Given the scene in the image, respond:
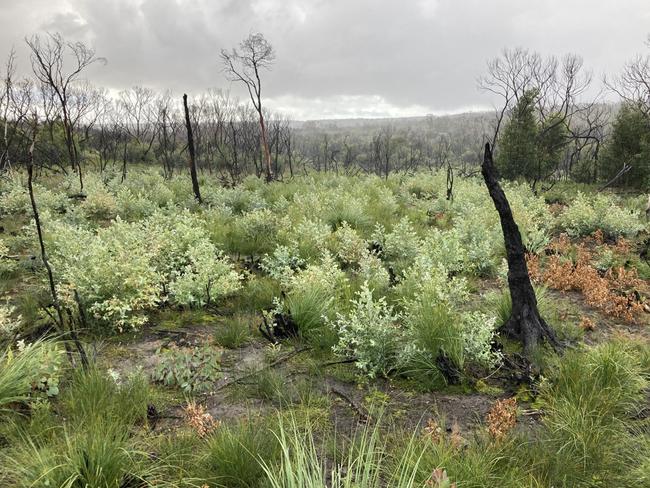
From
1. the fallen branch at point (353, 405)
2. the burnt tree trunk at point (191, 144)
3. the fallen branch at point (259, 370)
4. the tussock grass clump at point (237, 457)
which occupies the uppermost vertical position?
the burnt tree trunk at point (191, 144)

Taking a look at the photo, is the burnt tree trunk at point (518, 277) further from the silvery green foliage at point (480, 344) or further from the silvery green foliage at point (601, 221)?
the silvery green foliage at point (601, 221)

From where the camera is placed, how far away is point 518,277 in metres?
4.73

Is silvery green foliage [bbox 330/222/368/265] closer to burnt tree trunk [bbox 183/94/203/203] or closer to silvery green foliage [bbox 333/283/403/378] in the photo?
silvery green foliage [bbox 333/283/403/378]

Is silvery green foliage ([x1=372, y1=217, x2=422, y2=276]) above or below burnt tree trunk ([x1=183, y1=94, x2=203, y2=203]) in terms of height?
below

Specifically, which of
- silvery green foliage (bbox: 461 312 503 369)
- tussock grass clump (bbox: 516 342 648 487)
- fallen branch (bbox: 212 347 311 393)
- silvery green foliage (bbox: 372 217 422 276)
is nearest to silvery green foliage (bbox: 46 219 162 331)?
fallen branch (bbox: 212 347 311 393)

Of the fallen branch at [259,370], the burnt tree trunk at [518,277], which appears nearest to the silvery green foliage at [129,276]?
the fallen branch at [259,370]

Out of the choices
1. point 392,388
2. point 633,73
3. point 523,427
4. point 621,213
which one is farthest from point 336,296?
point 633,73

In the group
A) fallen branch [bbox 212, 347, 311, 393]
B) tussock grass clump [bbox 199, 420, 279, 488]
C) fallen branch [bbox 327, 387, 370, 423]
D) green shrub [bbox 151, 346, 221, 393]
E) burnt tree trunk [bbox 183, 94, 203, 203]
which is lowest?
fallen branch [bbox 327, 387, 370, 423]

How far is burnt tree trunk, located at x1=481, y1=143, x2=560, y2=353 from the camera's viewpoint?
465 centimetres

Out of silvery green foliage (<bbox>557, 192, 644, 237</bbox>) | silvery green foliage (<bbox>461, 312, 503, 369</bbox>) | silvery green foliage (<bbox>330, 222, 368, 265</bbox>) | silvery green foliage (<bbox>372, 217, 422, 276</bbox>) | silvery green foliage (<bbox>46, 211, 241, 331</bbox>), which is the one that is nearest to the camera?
silvery green foliage (<bbox>461, 312, 503, 369</bbox>)

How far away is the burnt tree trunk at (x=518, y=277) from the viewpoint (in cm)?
465

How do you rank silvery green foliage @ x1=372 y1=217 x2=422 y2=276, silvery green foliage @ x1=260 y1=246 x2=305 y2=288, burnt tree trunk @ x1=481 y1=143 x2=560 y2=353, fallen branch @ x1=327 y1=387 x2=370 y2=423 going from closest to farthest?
fallen branch @ x1=327 y1=387 x2=370 y2=423 < burnt tree trunk @ x1=481 y1=143 x2=560 y2=353 < silvery green foliage @ x1=260 y1=246 x2=305 y2=288 < silvery green foliage @ x1=372 y1=217 x2=422 y2=276

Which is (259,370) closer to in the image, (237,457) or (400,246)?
(237,457)

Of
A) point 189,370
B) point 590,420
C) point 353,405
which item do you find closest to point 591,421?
point 590,420
